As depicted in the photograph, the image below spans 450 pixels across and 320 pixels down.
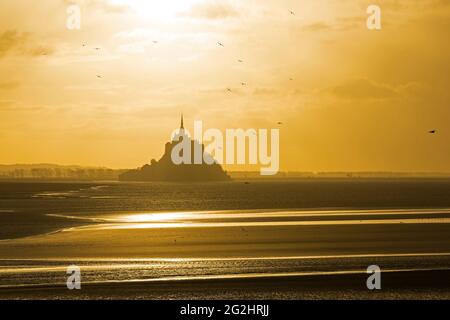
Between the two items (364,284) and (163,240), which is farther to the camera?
A: (163,240)

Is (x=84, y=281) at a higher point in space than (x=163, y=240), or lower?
lower

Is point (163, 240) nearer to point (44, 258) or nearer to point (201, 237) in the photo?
point (201, 237)

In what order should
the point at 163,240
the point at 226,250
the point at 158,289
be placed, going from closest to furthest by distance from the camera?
the point at 158,289 → the point at 226,250 → the point at 163,240

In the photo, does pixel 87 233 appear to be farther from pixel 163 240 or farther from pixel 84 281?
pixel 84 281
